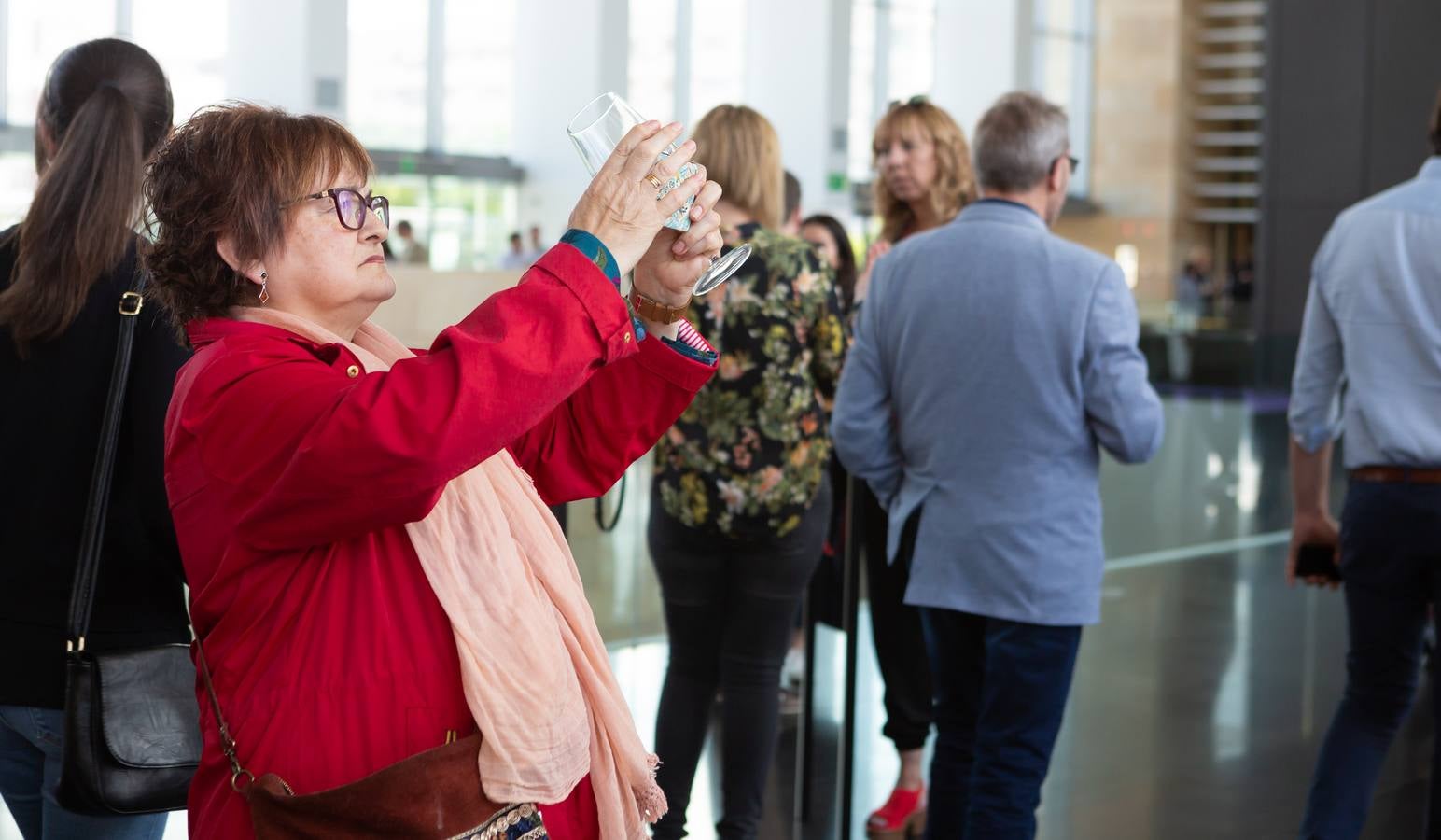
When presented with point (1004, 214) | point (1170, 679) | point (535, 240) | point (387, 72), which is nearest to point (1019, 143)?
A: point (1004, 214)

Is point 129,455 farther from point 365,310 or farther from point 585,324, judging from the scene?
point 585,324

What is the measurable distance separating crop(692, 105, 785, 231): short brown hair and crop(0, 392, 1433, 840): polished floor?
3.84 ft

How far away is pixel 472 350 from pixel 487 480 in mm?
224

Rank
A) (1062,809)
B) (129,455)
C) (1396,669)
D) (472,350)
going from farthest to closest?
1. (1062,809)
2. (1396,669)
3. (129,455)
4. (472,350)

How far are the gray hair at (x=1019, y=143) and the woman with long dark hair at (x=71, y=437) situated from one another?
1525mm

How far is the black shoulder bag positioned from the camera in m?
1.79

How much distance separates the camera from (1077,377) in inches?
104

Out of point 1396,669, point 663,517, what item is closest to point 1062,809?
point 1396,669

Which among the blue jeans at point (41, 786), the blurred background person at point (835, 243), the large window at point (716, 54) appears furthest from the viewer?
the large window at point (716, 54)

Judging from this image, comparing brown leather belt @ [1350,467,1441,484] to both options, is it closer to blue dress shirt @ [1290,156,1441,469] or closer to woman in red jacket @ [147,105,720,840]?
blue dress shirt @ [1290,156,1441,469]

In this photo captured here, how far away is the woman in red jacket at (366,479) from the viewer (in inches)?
48.6

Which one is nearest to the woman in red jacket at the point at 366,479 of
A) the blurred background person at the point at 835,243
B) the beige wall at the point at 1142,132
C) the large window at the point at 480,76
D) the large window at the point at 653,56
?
the blurred background person at the point at 835,243

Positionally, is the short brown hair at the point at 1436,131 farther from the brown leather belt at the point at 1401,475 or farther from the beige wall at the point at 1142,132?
the beige wall at the point at 1142,132

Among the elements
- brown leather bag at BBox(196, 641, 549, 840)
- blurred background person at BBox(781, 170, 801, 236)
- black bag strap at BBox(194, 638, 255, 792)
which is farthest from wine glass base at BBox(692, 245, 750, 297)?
blurred background person at BBox(781, 170, 801, 236)
